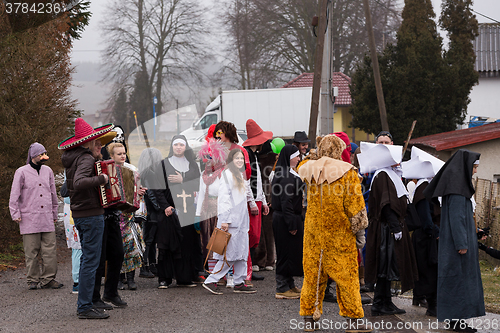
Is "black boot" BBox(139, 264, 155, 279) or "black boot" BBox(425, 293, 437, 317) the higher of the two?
"black boot" BBox(425, 293, 437, 317)

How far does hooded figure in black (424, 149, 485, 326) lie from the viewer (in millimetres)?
5215

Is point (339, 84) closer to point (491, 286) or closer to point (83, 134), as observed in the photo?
point (491, 286)

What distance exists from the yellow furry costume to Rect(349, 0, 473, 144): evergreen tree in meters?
19.4

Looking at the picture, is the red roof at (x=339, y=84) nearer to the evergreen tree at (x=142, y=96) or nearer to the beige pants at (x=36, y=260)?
the evergreen tree at (x=142, y=96)

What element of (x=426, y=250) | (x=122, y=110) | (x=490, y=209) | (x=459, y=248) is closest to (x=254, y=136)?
(x=426, y=250)

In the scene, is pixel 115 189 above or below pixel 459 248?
above

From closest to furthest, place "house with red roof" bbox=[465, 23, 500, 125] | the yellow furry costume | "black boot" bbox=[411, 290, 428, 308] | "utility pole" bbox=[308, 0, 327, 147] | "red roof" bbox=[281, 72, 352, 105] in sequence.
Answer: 1. the yellow furry costume
2. "black boot" bbox=[411, 290, 428, 308]
3. "utility pole" bbox=[308, 0, 327, 147]
4. "red roof" bbox=[281, 72, 352, 105]
5. "house with red roof" bbox=[465, 23, 500, 125]

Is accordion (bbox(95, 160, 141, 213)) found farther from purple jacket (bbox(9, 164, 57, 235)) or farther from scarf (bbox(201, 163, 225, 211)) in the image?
purple jacket (bbox(9, 164, 57, 235))

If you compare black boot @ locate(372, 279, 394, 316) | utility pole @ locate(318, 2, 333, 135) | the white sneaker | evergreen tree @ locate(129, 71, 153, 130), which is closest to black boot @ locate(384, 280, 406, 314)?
black boot @ locate(372, 279, 394, 316)

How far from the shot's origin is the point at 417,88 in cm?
Answer: 2402

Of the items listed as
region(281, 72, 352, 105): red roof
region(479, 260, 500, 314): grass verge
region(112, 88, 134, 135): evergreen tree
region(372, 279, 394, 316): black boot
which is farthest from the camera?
region(112, 88, 134, 135): evergreen tree

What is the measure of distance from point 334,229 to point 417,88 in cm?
2035

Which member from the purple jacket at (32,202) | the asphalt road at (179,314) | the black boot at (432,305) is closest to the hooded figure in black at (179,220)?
the asphalt road at (179,314)

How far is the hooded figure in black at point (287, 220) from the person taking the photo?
6781mm
